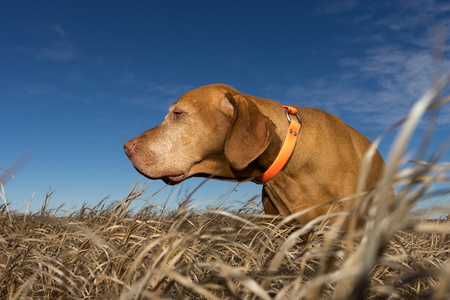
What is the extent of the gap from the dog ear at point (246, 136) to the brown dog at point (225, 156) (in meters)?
0.09

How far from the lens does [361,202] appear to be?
0.96m

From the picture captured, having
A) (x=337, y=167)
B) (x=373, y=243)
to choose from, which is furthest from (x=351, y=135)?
(x=373, y=243)

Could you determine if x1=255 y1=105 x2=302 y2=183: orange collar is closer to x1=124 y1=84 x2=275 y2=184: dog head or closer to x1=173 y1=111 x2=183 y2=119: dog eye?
x1=124 y1=84 x2=275 y2=184: dog head

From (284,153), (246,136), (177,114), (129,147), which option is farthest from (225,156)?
(129,147)

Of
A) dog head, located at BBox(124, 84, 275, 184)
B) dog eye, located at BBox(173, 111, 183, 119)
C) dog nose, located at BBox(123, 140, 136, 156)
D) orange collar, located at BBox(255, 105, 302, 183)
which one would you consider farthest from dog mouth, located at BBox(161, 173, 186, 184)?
orange collar, located at BBox(255, 105, 302, 183)

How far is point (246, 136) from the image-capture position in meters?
2.97

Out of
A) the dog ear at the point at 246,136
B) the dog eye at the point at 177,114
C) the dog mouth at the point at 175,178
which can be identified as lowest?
the dog mouth at the point at 175,178

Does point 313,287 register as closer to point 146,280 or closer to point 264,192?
point 146,280

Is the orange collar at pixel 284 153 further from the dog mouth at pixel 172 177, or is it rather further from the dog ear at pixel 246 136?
the dog mouth at pixel 172 177

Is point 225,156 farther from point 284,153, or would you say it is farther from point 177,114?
point 177,114

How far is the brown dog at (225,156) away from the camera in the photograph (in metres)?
3.25

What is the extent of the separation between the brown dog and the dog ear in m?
0.09

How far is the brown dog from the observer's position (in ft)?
10.7

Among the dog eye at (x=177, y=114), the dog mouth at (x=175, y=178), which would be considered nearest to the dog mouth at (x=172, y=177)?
the dog mouth at (x=175, y=178)
